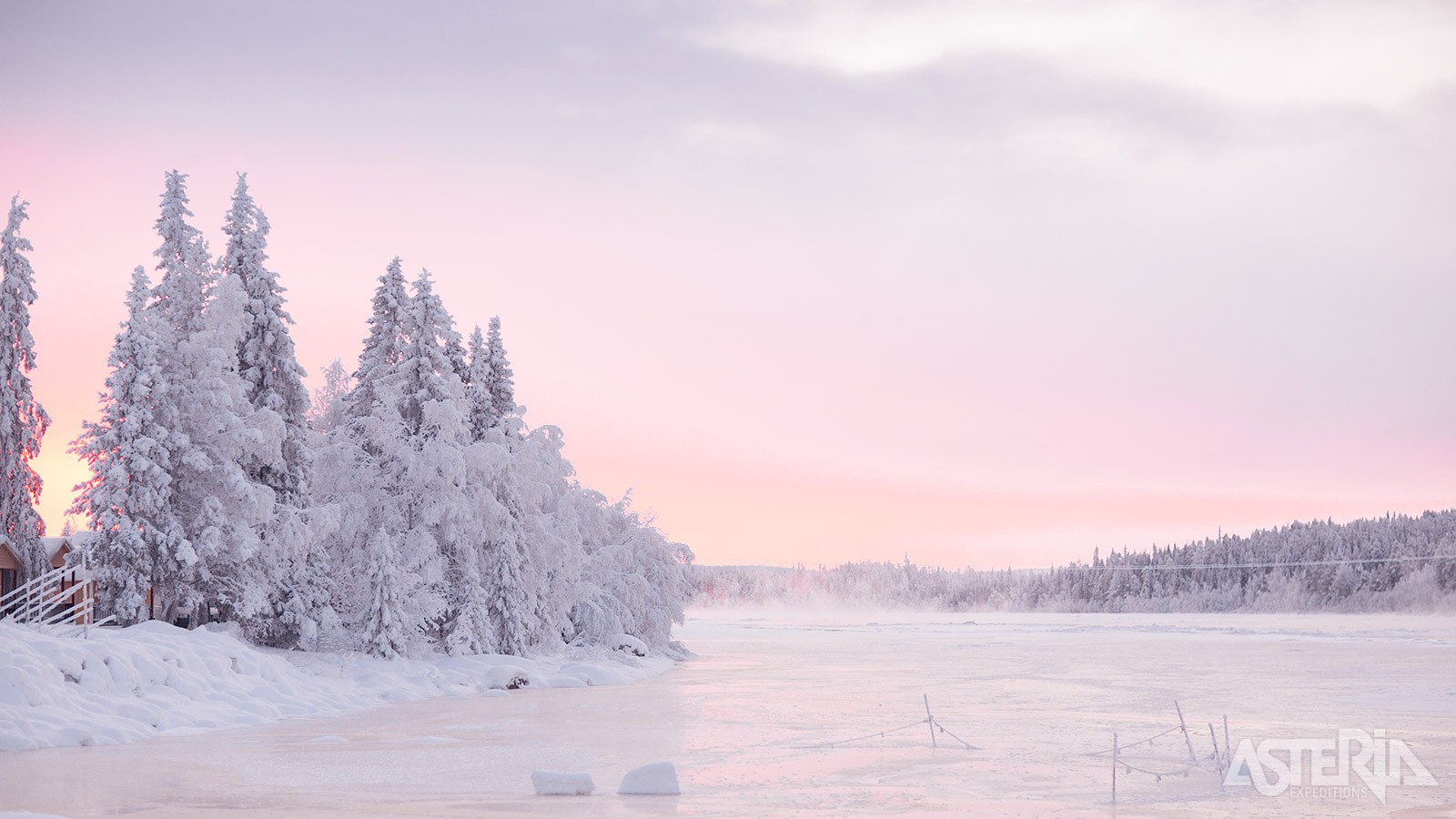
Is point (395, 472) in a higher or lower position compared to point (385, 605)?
higher

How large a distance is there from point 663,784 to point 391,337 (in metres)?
32.5

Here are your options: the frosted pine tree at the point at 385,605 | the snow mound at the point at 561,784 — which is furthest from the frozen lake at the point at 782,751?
the frosted pine tree at the point at 385,605

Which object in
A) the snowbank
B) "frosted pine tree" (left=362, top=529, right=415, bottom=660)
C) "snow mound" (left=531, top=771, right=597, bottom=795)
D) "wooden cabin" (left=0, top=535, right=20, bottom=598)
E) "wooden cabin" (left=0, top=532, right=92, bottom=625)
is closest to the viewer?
"snow mound" (left=531, top=771, right=597, bottom=795)

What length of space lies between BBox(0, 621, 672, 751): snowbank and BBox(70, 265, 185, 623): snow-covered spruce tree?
327cm

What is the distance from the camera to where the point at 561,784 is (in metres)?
18.5

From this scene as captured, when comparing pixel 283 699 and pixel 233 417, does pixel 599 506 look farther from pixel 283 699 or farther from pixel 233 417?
pixel 283 699

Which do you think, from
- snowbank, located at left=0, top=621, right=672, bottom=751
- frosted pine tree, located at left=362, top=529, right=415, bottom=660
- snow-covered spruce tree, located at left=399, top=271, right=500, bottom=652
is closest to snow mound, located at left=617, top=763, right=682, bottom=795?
snowbank, located at left=0, top=621, right=672, bottom=751

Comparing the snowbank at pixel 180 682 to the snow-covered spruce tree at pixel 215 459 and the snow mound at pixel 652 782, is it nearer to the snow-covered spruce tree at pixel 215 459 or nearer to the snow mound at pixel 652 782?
the snow-covered spruce tree at pixel 215 459

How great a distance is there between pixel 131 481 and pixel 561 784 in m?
24.0

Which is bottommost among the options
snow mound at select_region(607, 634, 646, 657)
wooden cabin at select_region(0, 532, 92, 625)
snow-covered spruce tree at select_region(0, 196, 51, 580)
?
snow mound at select_region(607, 634, 646, 657)

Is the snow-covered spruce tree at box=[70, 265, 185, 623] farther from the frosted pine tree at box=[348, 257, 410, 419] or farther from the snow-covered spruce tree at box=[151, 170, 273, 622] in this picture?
the frosted pine tree at box=[348, 257, 410, 419]

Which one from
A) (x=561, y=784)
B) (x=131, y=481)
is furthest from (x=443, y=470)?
(x=561, y=784)

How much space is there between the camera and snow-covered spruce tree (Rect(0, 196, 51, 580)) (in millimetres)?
41656

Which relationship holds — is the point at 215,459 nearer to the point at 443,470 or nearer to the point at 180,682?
the point at 443,470
